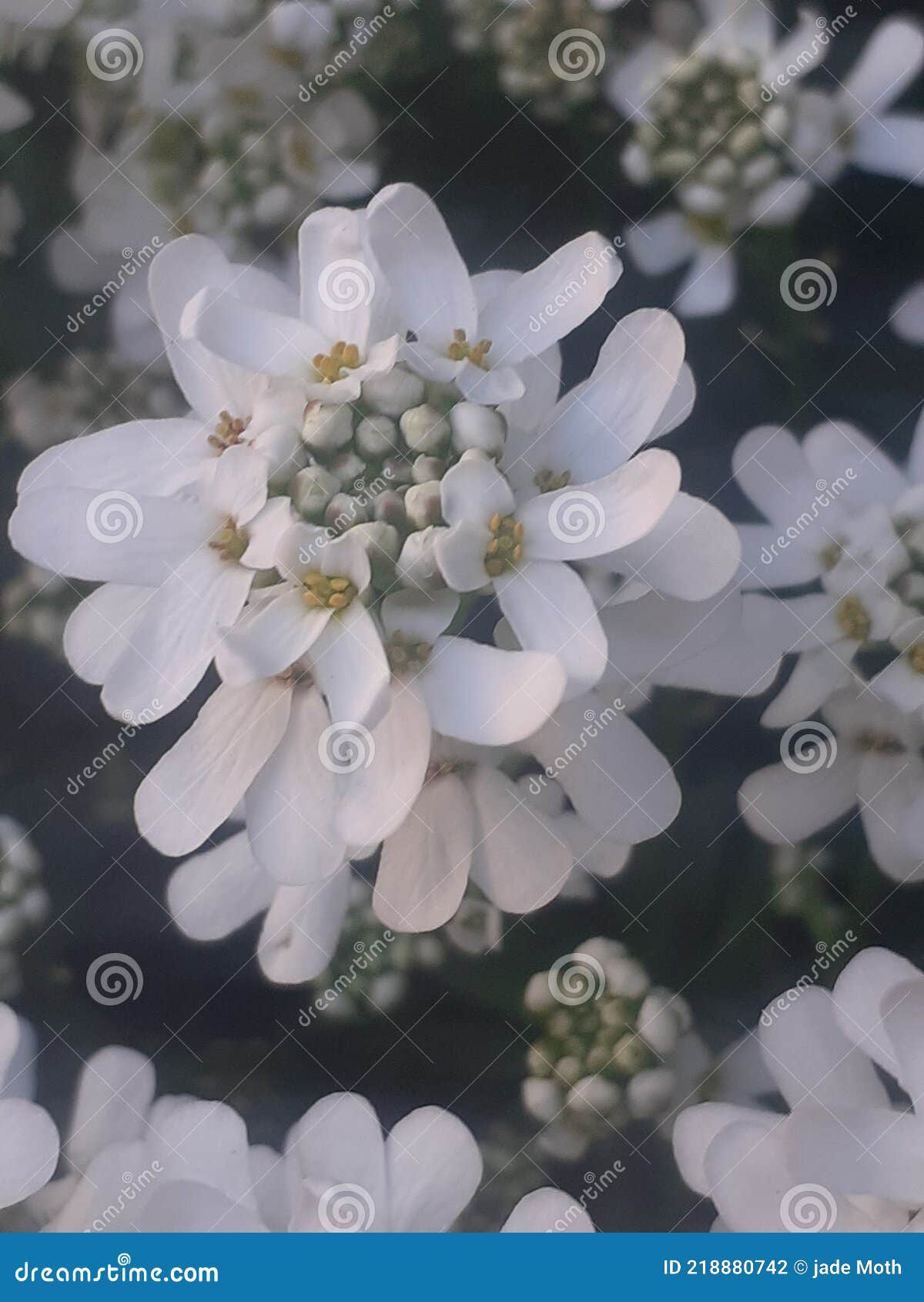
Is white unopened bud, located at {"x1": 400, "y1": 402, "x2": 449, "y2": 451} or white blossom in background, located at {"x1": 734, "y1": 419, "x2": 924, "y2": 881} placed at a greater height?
white blossom in background, located at {"x1": 734, "y1": 419, "x2": 924, "y2": 881}

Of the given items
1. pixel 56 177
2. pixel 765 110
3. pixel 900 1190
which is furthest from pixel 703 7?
pixel 900 1190
